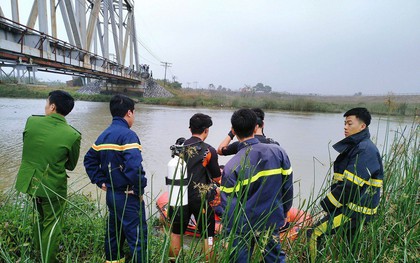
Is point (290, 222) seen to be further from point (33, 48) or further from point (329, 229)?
point (33, 48)

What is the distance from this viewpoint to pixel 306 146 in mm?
11156

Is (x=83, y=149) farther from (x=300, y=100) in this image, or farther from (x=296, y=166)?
(x=300, y=100)

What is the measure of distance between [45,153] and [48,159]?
0.05 meters

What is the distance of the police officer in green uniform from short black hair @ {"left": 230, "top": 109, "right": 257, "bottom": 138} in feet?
4.29

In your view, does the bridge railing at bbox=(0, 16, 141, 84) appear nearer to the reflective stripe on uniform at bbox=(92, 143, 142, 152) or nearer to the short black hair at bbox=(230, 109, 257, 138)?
the reflective stripe on uniform at bbox=(92, 143, 142, 152)

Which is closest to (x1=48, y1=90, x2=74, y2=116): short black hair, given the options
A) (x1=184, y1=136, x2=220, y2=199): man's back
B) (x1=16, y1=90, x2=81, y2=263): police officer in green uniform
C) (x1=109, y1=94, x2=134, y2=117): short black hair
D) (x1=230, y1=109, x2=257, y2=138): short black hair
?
(x1=16, y1=90, x2=81, y2=263): police officer in green uniform

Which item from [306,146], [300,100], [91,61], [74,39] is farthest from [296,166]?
[300,100]

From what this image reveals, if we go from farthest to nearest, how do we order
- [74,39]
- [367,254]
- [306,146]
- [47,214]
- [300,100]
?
1. [300,100]
2. [74,39]
3. [306,146]
4. [47,214]
5. [367,254]

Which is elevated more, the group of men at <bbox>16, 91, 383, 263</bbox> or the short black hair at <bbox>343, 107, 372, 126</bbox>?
the short black hair at <bbox>343, 107, 372, 126</bbox>

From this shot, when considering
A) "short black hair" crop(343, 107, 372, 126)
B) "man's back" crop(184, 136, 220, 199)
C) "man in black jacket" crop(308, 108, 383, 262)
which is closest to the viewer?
"man in black jacket" crop(308, 108, 383, 262)

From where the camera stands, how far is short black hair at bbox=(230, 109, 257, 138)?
1858mm

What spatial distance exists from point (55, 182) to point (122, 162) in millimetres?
524

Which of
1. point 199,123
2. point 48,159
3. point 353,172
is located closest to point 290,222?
point 353,172

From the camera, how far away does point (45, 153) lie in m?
1.99
